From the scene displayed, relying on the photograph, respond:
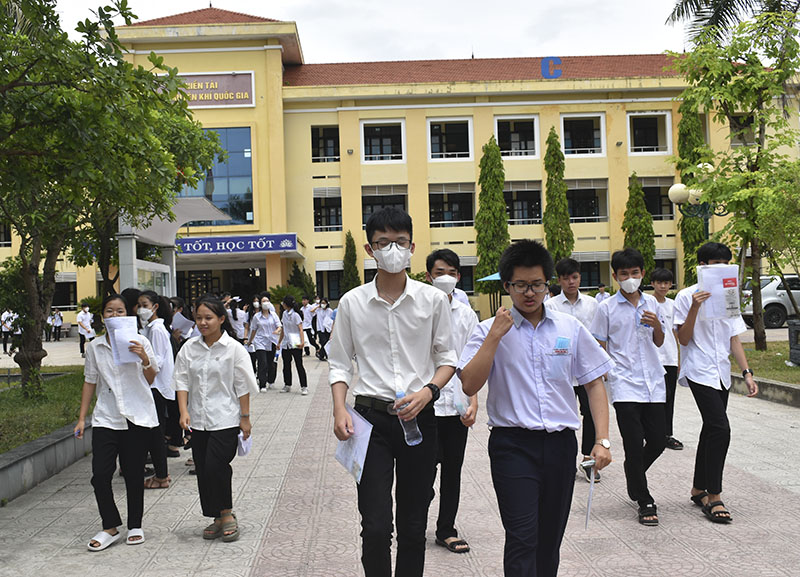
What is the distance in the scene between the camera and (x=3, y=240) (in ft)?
136

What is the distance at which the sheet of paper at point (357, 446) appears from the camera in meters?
3.62

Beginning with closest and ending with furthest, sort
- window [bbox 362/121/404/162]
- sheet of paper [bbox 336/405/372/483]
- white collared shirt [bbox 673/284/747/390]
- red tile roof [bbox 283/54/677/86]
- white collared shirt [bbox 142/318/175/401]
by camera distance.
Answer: sheet of paper [bbox 336/405/372/483] → white collared shirt [bbox 673/284/747/390] → white collared shirt [bbox 142/318/175/401] → window [bbox 362/121/404/162] → red tile roof [bbox 283/54/677/86]

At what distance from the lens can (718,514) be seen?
5.57 meters

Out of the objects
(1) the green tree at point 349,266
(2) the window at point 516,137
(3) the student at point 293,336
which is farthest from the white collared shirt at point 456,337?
(2) the window at point 516,137

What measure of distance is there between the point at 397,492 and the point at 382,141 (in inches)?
1493

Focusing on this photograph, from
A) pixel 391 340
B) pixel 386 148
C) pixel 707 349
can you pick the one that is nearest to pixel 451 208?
pixel 386 148

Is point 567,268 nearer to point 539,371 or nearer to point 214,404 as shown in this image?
point 214,404

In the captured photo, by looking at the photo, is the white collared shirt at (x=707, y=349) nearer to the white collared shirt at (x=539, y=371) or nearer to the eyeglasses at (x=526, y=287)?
the white collared shirt at (x=539, y=371)

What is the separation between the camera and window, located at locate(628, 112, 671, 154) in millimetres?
41344

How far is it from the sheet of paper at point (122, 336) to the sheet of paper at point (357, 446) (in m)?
2.59

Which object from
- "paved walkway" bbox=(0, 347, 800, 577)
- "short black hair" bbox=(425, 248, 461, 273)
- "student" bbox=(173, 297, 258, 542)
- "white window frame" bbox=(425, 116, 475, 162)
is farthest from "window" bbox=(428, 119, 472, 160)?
"student" bbox=(173, 297, 258, 542)

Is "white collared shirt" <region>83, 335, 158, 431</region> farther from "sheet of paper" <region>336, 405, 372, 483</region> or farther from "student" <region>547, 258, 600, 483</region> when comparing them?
"student" <region>547, 258, 600, 483</region>

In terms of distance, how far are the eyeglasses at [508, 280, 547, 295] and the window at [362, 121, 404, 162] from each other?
37.3m

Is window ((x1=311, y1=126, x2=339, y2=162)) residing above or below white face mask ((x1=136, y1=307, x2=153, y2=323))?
above
